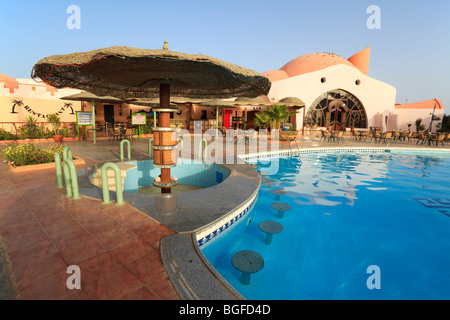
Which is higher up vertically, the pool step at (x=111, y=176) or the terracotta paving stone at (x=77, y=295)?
the pool step at (x=111, y=176)

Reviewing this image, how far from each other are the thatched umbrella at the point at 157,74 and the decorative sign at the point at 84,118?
330 inches

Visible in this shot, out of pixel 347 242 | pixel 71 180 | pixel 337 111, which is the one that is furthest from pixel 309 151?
pixel 337 111

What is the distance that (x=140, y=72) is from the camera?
12.8ft

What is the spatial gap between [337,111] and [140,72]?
1121 inches

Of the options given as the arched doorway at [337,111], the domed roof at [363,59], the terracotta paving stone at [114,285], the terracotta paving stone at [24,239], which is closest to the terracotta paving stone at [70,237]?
the terracotta paving stone at [24,239]

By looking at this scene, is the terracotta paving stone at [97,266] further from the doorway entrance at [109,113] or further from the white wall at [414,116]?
the white wall at [414,116]

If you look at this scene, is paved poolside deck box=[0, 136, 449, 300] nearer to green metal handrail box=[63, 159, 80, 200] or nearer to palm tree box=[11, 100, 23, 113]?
green metal handrail box=[63, 159, 80, 200]

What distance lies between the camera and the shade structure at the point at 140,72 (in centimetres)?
284

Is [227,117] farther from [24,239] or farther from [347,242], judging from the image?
[24,239]

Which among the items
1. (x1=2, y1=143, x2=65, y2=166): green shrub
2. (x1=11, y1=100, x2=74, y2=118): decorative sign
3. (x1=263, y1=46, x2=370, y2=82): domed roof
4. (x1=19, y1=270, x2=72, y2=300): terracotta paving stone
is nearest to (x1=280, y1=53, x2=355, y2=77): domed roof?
(x1=263, y1=46, x2=370, y2=82): domed roof

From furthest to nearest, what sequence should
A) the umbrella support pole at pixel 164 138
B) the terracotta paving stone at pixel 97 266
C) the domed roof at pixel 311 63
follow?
the domed roof at pixel 311 63 < the umbrella support pole at pixel 164 138 < the terracotta paving stone at pixel 97 266

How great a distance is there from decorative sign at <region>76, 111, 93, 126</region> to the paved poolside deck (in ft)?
31.4

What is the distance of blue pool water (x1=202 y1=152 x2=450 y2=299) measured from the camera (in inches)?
134

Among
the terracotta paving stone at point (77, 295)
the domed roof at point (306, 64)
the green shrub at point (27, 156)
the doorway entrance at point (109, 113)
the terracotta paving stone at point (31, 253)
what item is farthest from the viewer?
the domed roof at point (306, 64)
